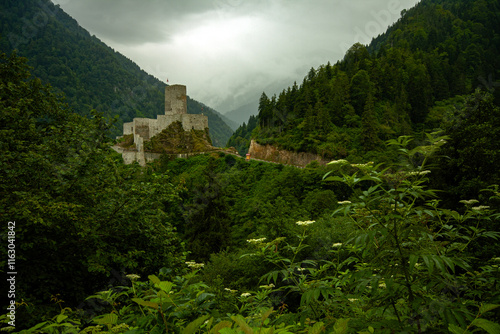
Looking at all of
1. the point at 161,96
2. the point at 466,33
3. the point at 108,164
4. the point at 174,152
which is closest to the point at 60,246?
the point at 108,164

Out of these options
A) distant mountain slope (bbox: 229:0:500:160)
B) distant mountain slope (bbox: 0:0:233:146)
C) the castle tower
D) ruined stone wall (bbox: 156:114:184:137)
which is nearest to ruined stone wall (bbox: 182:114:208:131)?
ruined stone wall (bbox: 156:114:184:137)

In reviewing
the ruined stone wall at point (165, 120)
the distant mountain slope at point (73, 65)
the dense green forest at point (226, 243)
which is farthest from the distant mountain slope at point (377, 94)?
the distant mountain slope at point (73, 65)

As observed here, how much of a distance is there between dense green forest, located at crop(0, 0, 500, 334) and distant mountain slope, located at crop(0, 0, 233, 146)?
115 metres

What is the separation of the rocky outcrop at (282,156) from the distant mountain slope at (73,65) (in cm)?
8479

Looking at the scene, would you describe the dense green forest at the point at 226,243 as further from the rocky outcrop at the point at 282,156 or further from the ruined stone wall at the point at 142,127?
the ruined stone wall at the point at 142,127

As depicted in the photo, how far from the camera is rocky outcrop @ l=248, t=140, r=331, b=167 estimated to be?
38.3 meters

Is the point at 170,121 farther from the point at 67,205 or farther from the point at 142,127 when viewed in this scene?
the point at 67,205

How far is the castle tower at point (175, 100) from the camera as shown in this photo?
54000mm

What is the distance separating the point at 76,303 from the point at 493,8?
393ft

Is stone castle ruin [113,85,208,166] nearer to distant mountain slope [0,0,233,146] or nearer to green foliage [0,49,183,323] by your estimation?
green foliage [0,49,183,323]

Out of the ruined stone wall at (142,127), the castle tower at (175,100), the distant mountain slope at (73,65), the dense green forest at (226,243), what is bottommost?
Answer: the dense green forest at (226,243)

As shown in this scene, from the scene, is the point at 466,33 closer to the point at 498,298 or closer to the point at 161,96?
the point at 498,298

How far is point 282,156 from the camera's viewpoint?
4278cm

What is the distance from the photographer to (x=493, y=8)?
8294 centimetres
